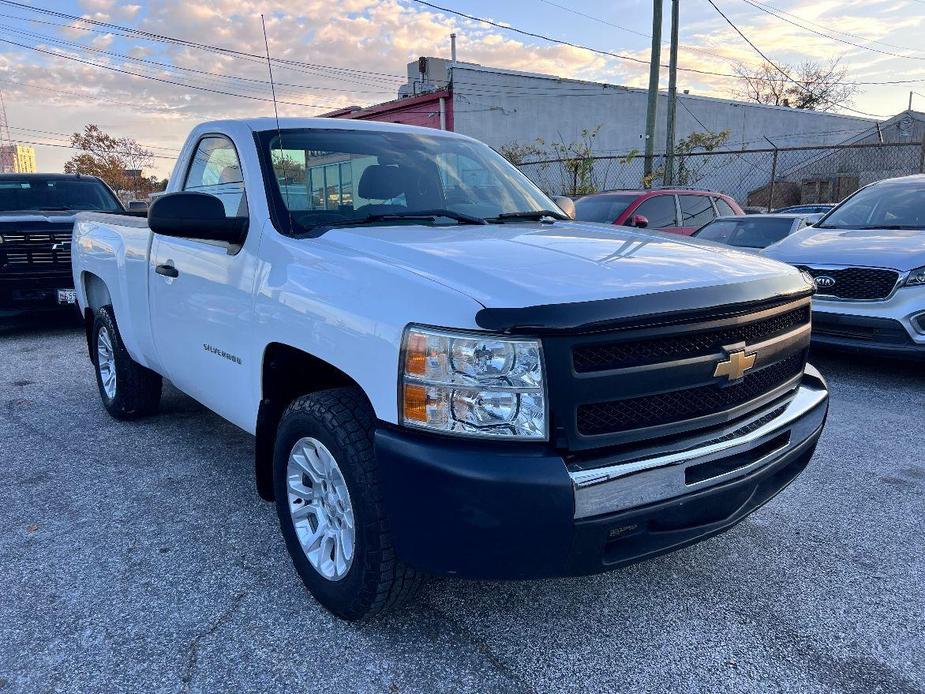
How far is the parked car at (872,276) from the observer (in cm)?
551

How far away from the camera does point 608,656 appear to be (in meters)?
2.38

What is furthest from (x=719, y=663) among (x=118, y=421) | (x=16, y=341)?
(x=16, y=341)

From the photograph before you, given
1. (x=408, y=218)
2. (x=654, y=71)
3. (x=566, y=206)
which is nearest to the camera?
(x=408, y=218)

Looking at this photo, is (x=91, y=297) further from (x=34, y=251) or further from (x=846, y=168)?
(x=846, y=168)

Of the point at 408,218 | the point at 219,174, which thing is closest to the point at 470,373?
the point at 408,218

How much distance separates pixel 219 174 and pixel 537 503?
251cm

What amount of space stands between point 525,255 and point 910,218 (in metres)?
5.80

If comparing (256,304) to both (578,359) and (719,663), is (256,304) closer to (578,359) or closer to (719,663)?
(578,359)

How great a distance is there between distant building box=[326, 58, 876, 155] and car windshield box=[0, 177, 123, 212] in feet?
49.0

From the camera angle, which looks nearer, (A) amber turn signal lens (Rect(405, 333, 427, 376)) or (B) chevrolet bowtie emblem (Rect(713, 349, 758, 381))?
(A) amber turn signal lens (Rect(405, 333, 427, 376))

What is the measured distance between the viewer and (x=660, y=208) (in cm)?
988

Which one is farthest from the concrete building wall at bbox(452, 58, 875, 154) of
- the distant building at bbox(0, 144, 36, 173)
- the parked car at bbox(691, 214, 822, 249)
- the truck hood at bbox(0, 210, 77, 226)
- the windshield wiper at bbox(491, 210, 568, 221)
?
the distant building at bbox(0, 144, 36, 173)

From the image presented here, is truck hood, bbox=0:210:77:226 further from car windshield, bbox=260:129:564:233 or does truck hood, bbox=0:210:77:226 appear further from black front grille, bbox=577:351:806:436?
black front grille, bbox=577:351:806:436

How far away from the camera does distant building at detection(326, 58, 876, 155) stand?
921 inches
